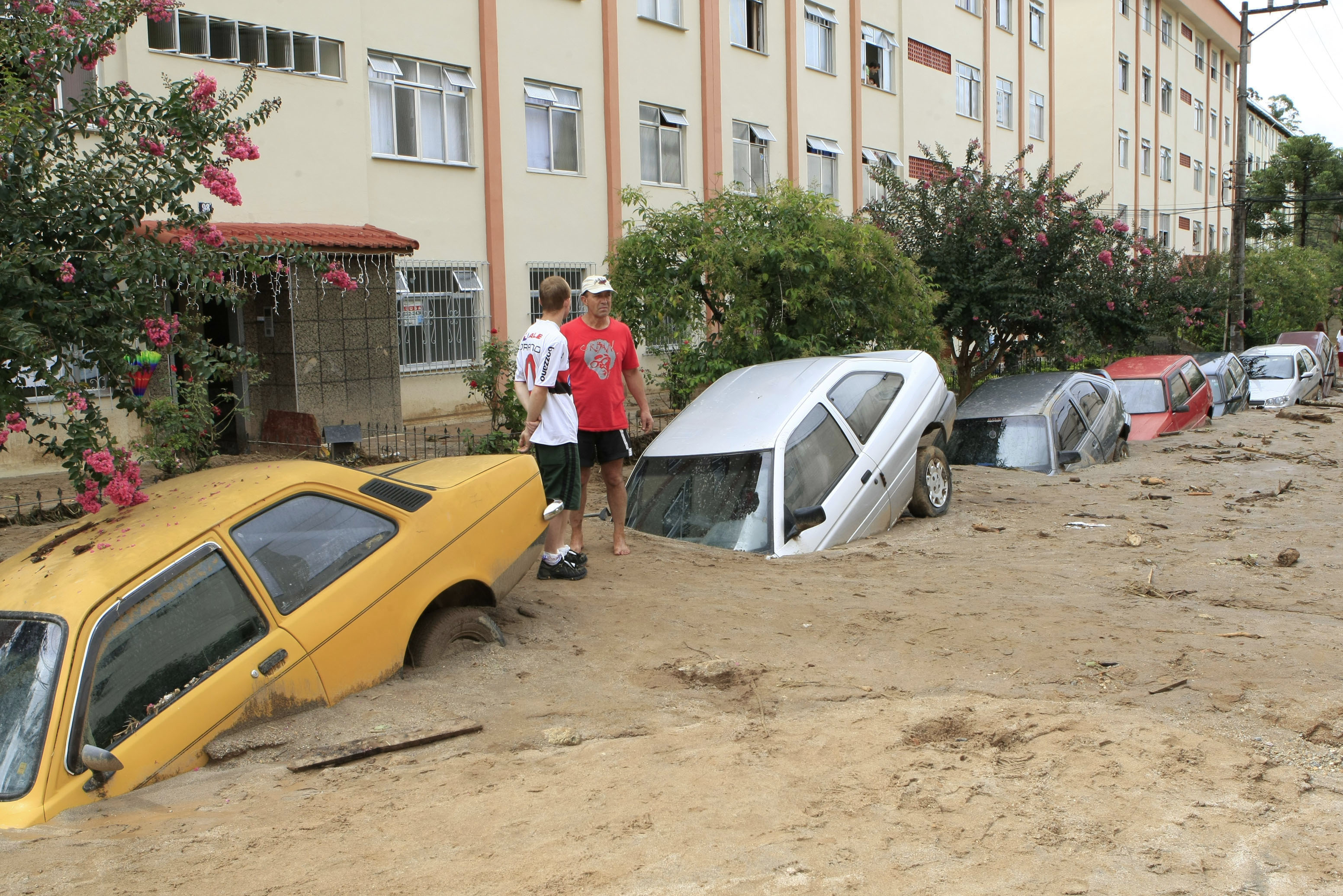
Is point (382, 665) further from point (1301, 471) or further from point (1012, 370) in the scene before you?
point (1012, 370)

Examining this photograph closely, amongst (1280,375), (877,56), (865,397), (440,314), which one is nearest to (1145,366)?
(1280,375)

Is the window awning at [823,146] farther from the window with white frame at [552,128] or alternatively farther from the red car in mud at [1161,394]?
the red car in mud at [1161,394]

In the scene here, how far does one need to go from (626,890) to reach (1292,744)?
257 cm

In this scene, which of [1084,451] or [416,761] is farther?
[1084,451]

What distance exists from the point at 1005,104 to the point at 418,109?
23995 millimetres

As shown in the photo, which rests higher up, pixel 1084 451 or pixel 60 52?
pixel 60 52

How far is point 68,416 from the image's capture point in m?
5.18

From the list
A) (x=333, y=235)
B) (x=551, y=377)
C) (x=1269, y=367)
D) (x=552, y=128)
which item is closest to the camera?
(x=551, y=377)

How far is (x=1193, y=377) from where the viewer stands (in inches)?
687

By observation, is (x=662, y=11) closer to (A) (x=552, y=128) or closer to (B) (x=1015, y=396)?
(A) (x=552, y=128)

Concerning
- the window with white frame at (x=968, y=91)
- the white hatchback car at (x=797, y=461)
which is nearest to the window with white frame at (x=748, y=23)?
the window with white frame at (x=968, y=91)

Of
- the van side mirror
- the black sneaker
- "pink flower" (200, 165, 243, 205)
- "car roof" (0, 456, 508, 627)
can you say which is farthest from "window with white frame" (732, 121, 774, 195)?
"car roof" (0, 456, 508, 627)

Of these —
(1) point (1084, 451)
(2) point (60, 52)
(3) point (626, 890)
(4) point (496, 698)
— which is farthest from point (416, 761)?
(1) point (1084, 451)

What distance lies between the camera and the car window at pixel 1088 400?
12.6m
